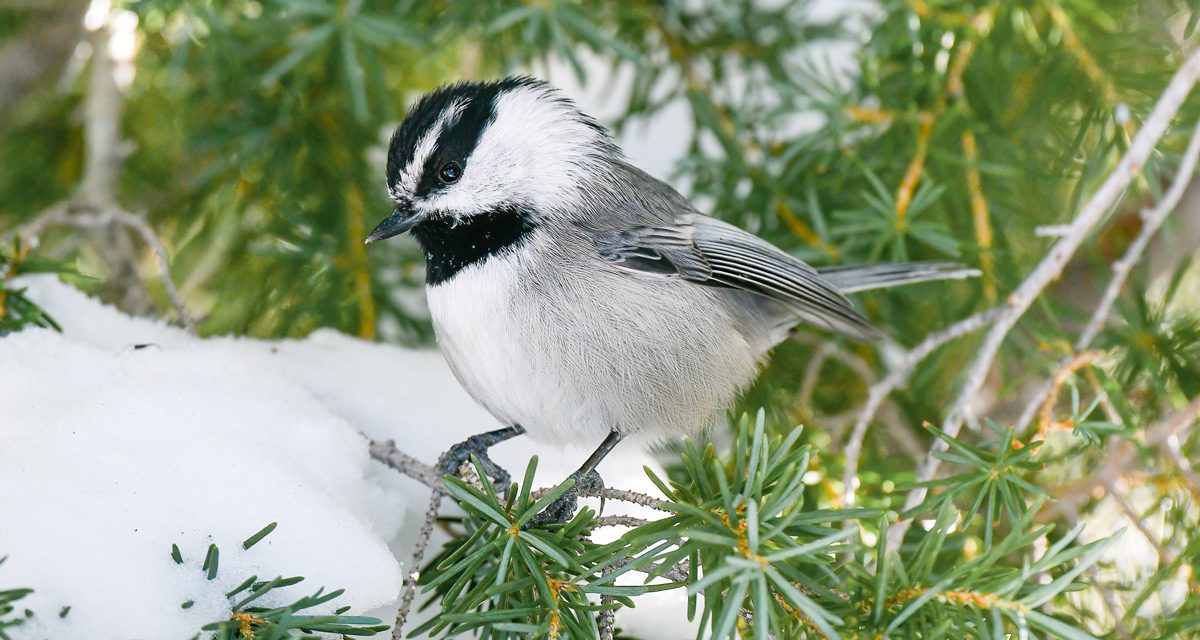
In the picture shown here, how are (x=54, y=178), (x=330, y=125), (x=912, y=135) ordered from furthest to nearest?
1. (x=54, y=178)
2. (x=330, y=125)
3. (x=912, y=135)

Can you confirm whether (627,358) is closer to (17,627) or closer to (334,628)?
(334,628)

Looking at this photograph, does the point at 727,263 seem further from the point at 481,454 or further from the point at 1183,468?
the point at 1183,468

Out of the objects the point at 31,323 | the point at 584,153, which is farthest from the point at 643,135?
the point at 31,323

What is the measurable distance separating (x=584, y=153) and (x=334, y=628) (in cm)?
89

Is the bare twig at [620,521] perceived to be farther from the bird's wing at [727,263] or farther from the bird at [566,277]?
the bird's wing at [727,263]

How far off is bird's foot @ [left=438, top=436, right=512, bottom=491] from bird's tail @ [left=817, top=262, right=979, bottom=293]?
684 mm

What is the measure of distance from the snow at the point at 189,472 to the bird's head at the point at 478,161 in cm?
29

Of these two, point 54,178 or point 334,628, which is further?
point 54,178

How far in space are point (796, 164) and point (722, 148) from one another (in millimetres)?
204

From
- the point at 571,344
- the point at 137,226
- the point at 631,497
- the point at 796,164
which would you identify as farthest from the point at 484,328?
the point at 796,164

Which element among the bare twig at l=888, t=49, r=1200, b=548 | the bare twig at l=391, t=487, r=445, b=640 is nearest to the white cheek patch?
the bare twig at l=391, t=487, r=445, b=640

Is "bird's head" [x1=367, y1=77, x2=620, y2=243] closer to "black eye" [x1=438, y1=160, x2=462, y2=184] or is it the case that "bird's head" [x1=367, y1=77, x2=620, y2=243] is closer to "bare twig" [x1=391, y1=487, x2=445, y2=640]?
"black eye" [x1=438, y1=160, x2=462, y2=184]

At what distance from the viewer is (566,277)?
1.33 m

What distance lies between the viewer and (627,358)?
4.33ft
